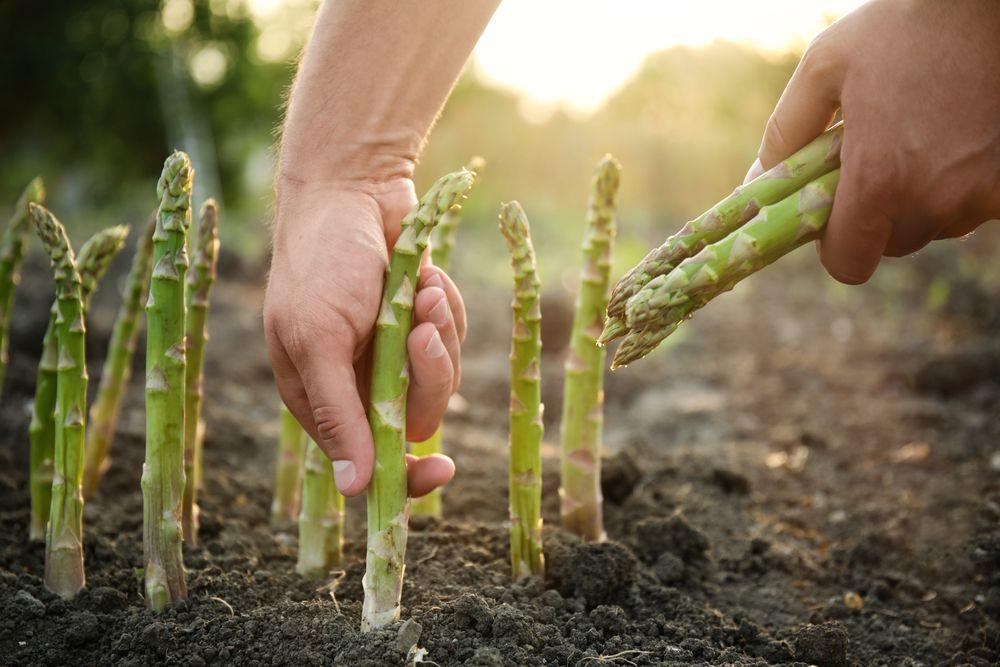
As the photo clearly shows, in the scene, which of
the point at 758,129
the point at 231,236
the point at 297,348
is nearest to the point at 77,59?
the point at 231,236

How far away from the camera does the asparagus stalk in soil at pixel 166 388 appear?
238cm

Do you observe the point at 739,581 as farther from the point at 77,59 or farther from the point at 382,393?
the point at 77,59

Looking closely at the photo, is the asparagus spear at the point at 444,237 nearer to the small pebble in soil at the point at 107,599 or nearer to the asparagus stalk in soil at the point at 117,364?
the asparagus stalk in soil at the point at 117,364

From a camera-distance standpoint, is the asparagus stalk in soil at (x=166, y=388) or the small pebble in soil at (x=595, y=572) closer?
the asparagus stalk in soil at (x=166, y=388)

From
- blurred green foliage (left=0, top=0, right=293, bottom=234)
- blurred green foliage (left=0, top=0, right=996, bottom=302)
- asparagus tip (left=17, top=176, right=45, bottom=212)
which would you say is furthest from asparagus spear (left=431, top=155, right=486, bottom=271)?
blurred green foliage (left=0, top=0, right=293, bottom=234)

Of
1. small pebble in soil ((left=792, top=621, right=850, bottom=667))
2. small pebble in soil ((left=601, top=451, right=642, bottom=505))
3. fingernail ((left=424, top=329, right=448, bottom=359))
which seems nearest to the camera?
fingernail ((left=424, top=329, right=448, bottom=359))

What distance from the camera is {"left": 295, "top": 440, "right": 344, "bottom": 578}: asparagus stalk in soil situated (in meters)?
2.86

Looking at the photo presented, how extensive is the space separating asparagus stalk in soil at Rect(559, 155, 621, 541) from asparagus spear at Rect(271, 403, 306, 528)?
1.08 meters

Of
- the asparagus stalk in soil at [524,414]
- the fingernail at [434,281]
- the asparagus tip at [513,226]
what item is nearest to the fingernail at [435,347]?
the fingernail at [434,281]

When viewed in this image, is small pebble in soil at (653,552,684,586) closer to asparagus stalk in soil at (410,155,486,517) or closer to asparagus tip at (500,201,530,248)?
asparagus stalk in soil at (410,155,486,517)

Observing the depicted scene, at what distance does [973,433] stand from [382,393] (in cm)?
366

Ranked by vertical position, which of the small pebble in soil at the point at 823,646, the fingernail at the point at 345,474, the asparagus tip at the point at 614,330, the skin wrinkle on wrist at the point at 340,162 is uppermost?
the skin wrinkle on wrist at the point at 340,162

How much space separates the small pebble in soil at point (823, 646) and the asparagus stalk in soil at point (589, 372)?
2.78ft

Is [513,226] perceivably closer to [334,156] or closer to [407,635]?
[334,156]
